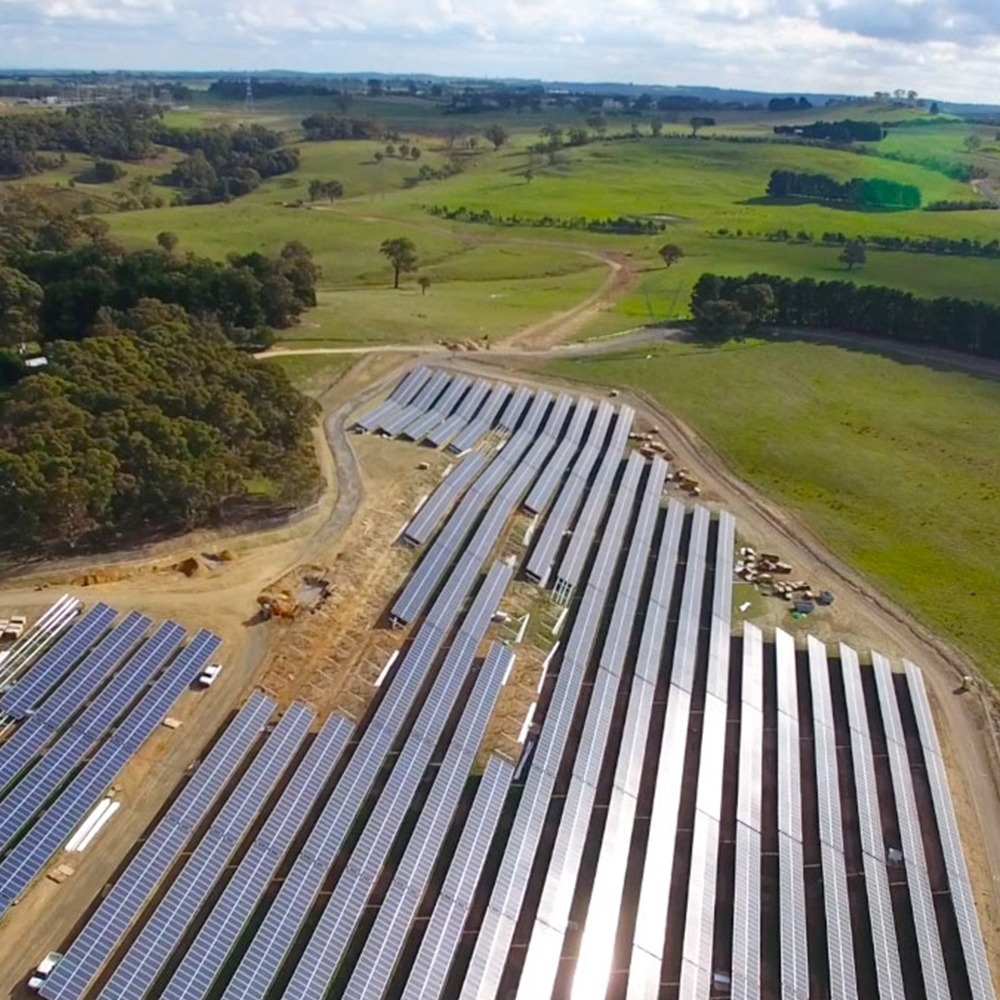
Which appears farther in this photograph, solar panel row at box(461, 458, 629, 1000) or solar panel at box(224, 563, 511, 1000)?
solar panel row at box(461, 458, 629, 1000)

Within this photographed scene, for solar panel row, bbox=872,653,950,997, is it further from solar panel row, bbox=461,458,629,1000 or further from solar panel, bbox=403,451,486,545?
solar panel, bbox=403,451,486,545

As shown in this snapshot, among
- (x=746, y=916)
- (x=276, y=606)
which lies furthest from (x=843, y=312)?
(x=746, y=916)

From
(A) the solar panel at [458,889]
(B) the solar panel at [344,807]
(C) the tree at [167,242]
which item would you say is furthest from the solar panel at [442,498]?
(C) the tree at [167,242]

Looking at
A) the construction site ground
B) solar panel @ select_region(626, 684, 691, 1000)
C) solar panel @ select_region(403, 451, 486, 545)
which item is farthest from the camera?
solar panel @ select_region(403, 451, 486, 545)

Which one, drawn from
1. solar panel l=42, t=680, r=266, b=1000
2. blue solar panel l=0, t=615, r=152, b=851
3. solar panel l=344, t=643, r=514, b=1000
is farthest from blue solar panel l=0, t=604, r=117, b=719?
solar panel l=344, t=643, r=514, b=1000

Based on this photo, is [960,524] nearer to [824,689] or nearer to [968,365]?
[824,689]

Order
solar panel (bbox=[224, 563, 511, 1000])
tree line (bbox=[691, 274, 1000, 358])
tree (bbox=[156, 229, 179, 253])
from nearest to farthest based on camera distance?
solar panel (bbox=[224, 563, 511, 1000])
tree line (bbox=[691, 274, 1000, 358])
tree (bbox=[156, 229, 179, 253])
